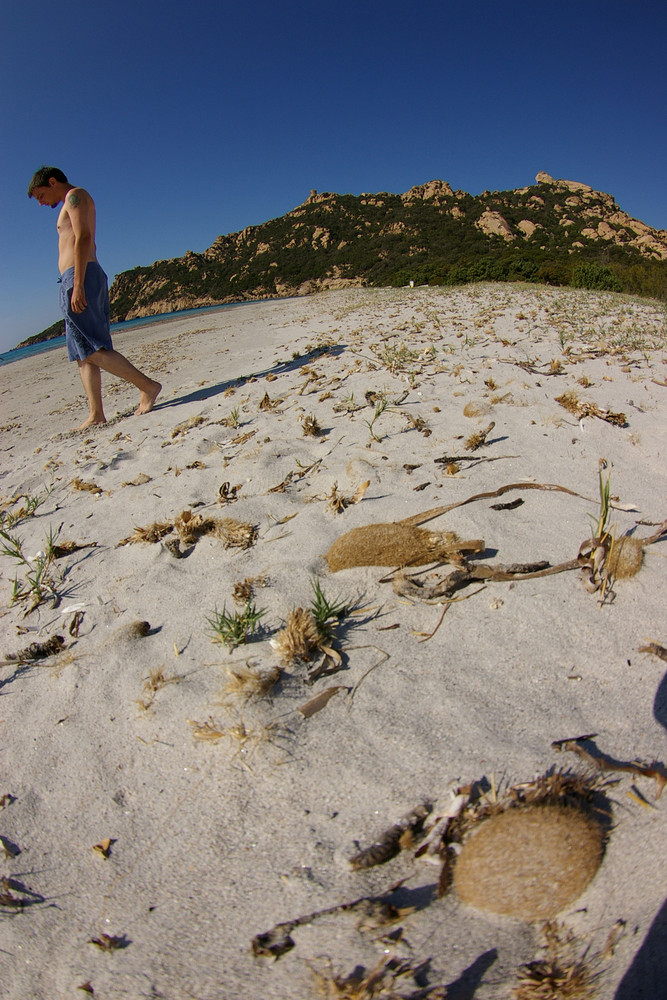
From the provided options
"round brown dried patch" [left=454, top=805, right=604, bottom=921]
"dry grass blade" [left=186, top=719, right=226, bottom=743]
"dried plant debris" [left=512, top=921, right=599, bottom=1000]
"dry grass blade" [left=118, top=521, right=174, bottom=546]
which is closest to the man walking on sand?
"dry grass blade" [left=118, top=521, right=174, bottom=546]

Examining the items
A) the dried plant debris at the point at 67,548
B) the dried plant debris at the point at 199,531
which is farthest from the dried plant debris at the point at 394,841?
the dried plant debris at the point at 67,548

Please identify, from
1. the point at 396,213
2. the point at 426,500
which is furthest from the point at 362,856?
the point at 396,213

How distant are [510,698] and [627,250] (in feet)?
132

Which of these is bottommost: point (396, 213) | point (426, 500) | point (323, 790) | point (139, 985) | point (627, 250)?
point (139, 985)

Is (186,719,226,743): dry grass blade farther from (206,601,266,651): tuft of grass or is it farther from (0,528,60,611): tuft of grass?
(0,528,60,611): tuft of grass

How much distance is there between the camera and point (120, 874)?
99 centimetres

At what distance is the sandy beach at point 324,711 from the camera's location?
829 mm

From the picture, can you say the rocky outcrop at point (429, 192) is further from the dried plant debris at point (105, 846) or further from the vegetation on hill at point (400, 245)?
the dried plant debris at point (105, 846)

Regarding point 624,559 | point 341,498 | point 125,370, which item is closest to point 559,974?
point 624,559

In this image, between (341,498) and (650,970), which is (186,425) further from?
(650,970)

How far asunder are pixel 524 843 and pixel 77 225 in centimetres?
453

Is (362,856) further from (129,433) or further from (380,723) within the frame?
(129,433)

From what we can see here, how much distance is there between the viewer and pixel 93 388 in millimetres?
4121

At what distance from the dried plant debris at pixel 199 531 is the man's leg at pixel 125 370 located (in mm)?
2343
